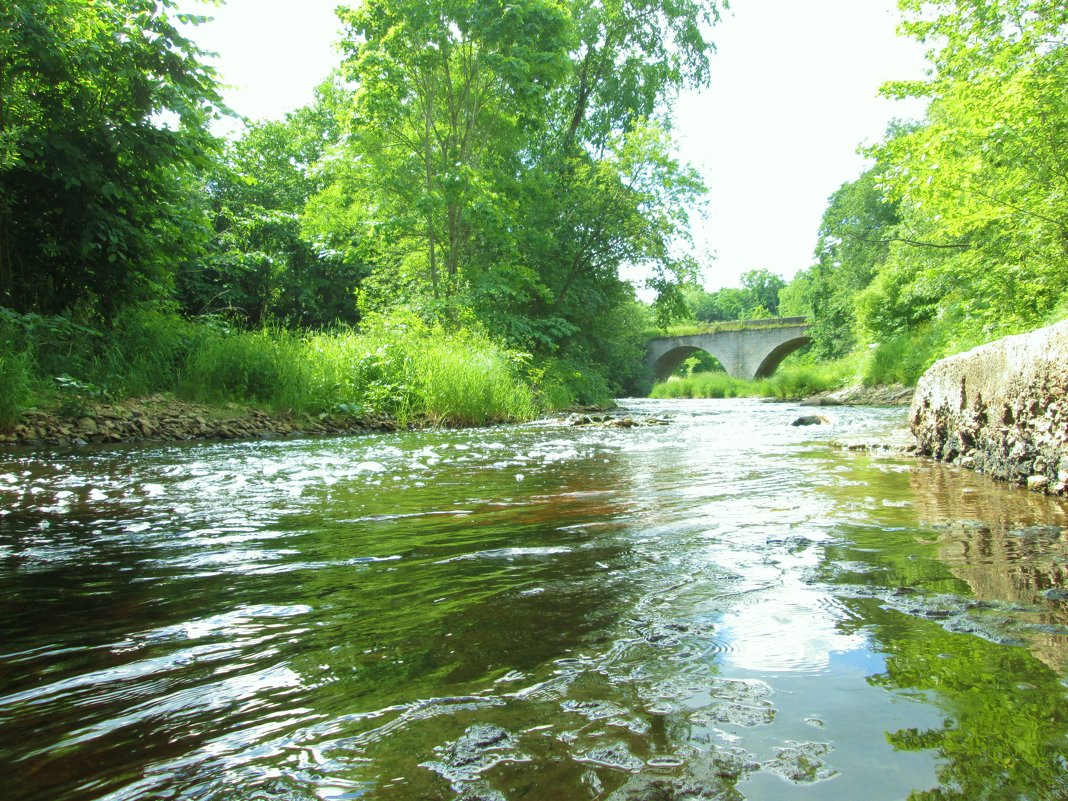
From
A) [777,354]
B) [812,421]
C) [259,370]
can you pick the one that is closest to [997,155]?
[812,421]

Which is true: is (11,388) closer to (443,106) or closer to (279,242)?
(443,106)

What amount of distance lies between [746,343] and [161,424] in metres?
41.3

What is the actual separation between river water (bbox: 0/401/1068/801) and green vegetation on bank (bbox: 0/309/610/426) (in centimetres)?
504

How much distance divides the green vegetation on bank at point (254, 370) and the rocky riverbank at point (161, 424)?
152 millimetres

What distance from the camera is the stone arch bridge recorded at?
42.7 meters

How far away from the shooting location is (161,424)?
7242mm

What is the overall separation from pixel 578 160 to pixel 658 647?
62.5 feet

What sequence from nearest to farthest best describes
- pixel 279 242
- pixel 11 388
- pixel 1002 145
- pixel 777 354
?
pixel 11 388, pixel 1002 145, pixel 279 242, pixel 777 354

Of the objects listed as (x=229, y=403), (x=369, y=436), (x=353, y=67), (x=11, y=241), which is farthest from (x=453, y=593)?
(x=353, y=67)

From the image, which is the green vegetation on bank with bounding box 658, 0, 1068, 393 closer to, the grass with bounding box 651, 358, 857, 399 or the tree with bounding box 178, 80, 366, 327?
the grass with bounding box 651, 358, 857, 399

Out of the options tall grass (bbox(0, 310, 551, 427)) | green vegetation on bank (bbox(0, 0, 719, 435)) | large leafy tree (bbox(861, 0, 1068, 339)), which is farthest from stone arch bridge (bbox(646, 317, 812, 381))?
tall grass (bbox(0, 310, 551, 427))

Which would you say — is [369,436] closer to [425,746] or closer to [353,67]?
[425,746]

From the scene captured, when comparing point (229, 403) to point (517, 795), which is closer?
point (517, 795)

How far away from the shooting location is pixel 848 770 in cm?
90
